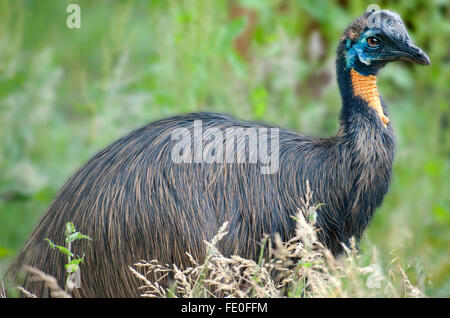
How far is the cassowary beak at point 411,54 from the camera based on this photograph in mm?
4168

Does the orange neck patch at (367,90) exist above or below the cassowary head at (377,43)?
below

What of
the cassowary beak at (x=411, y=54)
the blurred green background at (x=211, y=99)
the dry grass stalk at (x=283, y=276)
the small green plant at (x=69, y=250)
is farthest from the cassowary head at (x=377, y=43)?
the blurred green background at (x=211, y=99)

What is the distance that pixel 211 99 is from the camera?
7.60m

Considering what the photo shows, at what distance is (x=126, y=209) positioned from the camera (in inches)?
156

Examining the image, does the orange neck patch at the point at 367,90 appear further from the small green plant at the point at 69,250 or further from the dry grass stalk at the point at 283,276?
the small green plant at the point at 69,250

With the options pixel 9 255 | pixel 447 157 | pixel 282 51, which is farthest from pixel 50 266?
pixel 447 157

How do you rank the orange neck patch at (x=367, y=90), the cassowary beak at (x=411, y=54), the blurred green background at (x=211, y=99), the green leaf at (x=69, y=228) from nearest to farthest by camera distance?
the green leaf at (x=69, y=228) < the cassowary beak at (x=411, y=54) < the orange neck patch at (x=367, y=90) < the blurred green background at (x=211, y=99)

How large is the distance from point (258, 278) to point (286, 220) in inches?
27.1

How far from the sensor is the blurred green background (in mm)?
6652

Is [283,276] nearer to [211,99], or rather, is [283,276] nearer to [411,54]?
[411,54]

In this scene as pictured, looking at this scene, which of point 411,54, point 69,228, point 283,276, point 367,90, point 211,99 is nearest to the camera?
point 69,228

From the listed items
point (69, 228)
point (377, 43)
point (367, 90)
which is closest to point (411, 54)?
point (377, 43)

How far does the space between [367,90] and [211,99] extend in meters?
3.46

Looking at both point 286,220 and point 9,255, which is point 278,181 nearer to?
point 286,220
